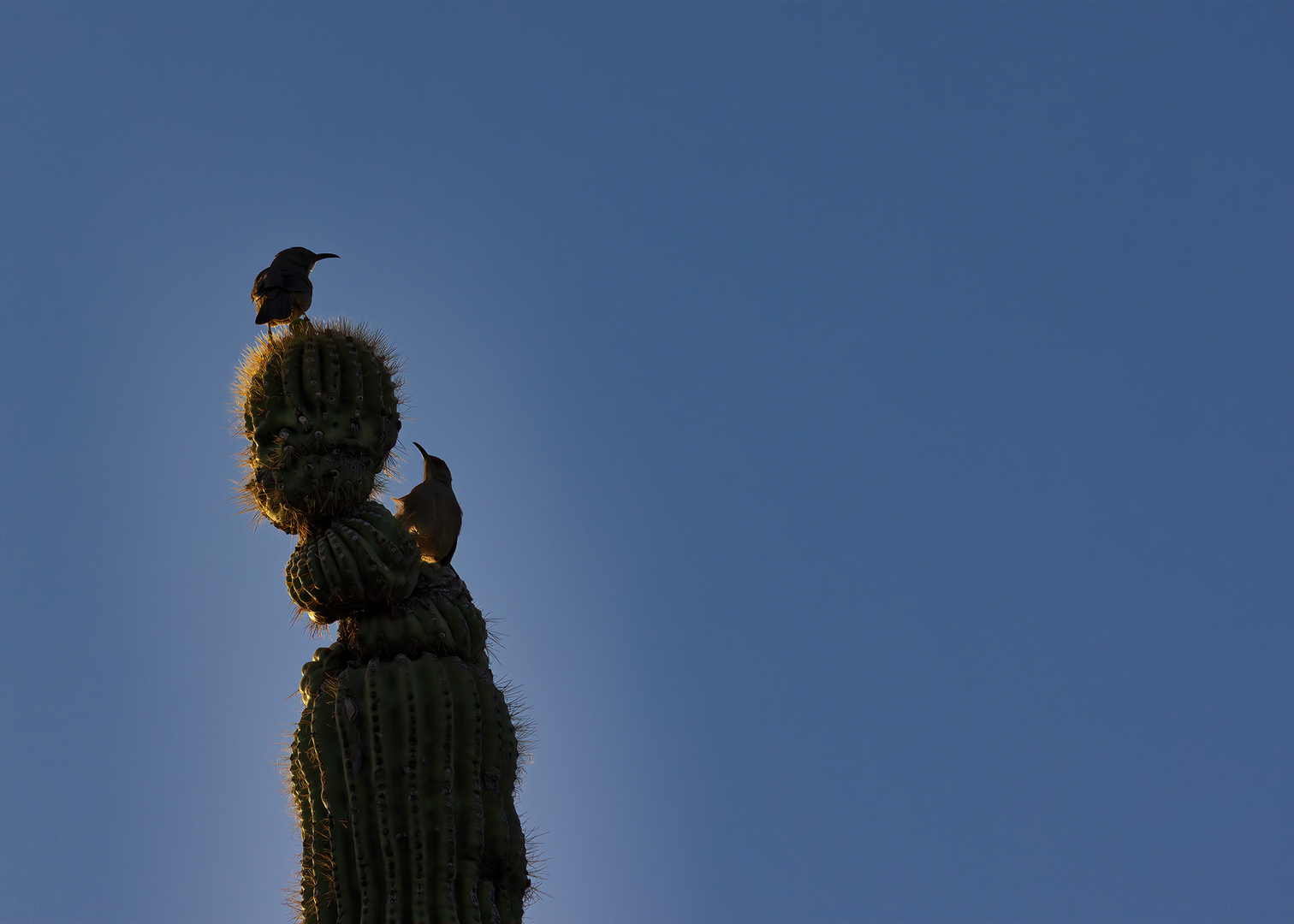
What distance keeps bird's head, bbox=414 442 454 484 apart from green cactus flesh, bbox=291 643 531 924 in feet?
5.70

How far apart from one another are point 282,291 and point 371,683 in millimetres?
2646

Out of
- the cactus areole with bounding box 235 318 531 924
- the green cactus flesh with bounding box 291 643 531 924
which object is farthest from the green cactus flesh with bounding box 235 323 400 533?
the green cactus flesh with bounding box 291 643 531 924

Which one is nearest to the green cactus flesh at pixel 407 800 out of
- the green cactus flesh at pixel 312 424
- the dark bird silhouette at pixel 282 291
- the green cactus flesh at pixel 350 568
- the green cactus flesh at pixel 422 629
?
the green cactus flesh at pixel 422 629

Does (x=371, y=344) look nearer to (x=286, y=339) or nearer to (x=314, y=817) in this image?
(x=286, y=339)

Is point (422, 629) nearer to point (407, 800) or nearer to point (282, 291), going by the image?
point (407, 800)

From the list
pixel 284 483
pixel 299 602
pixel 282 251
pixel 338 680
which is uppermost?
pixel 282 251

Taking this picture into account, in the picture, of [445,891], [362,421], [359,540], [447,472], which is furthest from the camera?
[447,472]

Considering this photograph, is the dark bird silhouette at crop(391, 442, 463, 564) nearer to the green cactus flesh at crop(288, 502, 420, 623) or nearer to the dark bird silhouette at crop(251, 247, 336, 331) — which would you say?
the green cactus flesh at crop(288, 502, 420, 623)

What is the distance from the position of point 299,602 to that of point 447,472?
165 cm

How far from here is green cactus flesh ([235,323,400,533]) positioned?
22.7ft

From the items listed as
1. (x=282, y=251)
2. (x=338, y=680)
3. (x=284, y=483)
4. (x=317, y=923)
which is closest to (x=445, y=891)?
(x=317, y=923)

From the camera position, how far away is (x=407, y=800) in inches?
246

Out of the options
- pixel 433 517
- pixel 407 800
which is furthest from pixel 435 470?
pixel 407 800

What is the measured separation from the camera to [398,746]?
6.34 meters
